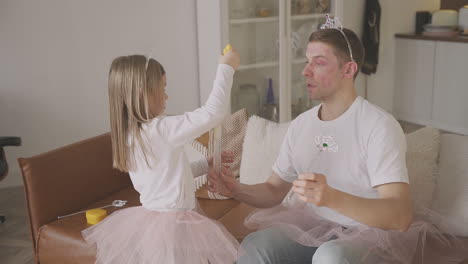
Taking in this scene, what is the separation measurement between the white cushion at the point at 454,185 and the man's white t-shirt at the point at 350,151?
1.17ft

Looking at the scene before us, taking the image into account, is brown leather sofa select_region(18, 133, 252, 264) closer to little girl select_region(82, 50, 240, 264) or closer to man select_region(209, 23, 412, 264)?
little girl select_region(82, 50, 240, 264)

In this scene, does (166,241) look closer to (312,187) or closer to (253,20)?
(312,187)

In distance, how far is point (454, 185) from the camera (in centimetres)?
181

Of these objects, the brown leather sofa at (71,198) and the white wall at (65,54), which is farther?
the white wall at (65,54)

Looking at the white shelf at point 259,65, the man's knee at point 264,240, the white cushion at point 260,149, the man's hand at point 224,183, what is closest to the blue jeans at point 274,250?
the man's knee at point 264,240

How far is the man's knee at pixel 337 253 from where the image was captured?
1.43m

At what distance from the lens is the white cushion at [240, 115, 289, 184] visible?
7.36ft

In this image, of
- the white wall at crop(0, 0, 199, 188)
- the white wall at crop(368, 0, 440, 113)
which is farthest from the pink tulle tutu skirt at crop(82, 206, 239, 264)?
the white wall at crop(368, 0, 440, 113)

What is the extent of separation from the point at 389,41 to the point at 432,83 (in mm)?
568

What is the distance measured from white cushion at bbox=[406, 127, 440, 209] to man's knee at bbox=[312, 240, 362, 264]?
429mm

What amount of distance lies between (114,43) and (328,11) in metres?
1.67

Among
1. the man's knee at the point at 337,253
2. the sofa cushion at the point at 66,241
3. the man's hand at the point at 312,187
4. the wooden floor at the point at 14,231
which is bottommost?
the wooden floor at the point at 14,231

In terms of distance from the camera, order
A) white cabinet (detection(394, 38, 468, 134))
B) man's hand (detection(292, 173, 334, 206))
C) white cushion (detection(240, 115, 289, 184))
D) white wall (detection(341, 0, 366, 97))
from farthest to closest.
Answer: white wall (detection(341, 0, 366, 97))
white cabinet (detection(394, 38, 468, 134))
white cushion (detection(240, 115, 289, 184))
man's hand (detection(292, 173, 334, 206))

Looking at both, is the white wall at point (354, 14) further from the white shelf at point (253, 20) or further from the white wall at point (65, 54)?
the white wall at point (65, 54)
